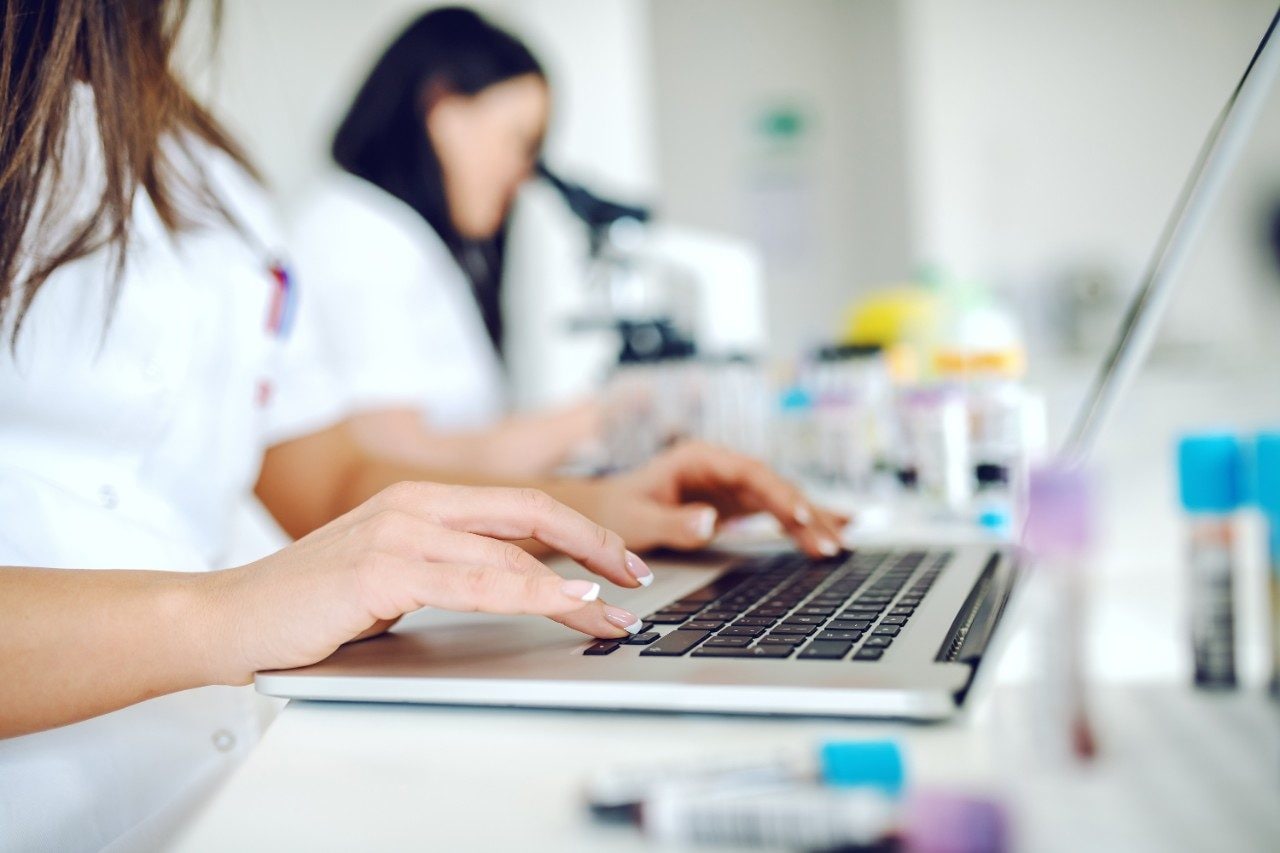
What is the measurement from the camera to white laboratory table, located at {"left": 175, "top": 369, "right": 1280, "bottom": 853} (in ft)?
1.26

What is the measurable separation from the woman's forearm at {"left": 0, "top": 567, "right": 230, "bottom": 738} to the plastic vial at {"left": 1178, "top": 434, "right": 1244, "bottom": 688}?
514 millimetres

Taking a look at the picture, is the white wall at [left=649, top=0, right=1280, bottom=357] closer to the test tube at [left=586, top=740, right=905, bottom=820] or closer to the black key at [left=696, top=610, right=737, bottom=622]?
the black key at [left=696, top=610, right=737, bottom=622]

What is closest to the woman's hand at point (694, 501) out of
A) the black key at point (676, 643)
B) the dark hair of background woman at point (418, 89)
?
the black key at point (676, 643)

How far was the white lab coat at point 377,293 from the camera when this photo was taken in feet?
6.35

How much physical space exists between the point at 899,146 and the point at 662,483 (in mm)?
3425

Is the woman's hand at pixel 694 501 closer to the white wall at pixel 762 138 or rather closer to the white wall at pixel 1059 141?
the white wall at pixel 1059 141

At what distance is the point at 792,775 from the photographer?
391mm

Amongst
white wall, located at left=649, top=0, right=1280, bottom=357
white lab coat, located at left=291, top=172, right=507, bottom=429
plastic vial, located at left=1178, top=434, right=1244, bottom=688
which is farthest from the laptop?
white wall, located at left=649, top=0, right=1280, bottom=357

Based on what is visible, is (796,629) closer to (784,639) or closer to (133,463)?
(784,639)

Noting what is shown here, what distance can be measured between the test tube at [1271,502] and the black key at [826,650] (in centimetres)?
22

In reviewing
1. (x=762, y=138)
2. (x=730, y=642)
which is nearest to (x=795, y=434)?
(x=730, y=642)

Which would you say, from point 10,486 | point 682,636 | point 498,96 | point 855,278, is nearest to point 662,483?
point 682,636

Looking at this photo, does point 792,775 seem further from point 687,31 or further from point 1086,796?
point 687,31

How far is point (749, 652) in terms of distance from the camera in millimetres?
536
